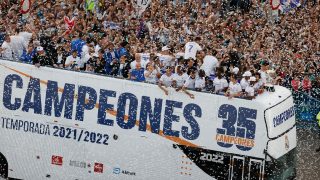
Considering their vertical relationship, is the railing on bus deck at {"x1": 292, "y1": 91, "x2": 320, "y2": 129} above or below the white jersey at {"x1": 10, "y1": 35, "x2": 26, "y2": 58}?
below

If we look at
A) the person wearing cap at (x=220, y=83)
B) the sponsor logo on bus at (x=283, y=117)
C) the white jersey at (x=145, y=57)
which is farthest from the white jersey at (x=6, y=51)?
the sponsor logo on bus at (x=283, y=117)

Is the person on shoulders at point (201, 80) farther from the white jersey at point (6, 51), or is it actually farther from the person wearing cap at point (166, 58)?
the white jersey at point (6, 51)

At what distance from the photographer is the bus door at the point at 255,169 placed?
2017cm

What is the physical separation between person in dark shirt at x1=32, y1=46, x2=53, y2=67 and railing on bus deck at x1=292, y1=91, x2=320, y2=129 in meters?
8.81

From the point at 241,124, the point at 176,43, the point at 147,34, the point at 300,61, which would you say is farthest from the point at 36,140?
the point at 300,61

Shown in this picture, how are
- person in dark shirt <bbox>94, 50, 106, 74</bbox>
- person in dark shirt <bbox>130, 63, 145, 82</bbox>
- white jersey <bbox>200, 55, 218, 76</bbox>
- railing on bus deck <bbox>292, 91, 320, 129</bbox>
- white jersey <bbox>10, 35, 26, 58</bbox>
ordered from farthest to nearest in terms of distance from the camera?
railing on bus deck <bbox>292, 91, 320, 129</bbox> → white jersey <bbox>10, 35, 26, 58</bbox> → white jersey <bbox>200, 55, 218, 76</bbox> → person in dark shirt <bbox>94, 50, 106, 74</bbox> → person in dark shirt <bbox>130, 63, 145, 82</bbox>

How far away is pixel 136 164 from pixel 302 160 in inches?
248

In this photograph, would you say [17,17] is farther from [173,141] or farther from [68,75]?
[173,141]

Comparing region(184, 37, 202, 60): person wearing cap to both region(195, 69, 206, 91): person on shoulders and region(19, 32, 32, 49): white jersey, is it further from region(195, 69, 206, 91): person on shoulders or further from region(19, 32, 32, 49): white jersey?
region(19, 32, 32, 49): white jersey

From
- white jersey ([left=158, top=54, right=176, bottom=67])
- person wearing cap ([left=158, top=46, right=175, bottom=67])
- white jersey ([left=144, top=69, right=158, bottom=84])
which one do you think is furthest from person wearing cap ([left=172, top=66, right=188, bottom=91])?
white jersey ([left=158, top=54, right=176, bottom=67])

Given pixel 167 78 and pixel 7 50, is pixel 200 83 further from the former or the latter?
pixel 7 50

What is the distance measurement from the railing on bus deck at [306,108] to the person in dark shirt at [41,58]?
8812 mm

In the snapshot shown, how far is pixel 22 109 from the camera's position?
21.4 meters

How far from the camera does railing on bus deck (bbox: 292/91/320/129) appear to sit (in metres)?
28.2
